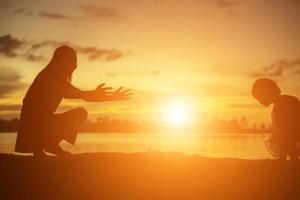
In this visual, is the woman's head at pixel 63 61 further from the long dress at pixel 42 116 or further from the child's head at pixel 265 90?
the child's head at pixel 265 90

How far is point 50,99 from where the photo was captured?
8188mm

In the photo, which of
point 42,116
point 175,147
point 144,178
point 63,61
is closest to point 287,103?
point 144,178

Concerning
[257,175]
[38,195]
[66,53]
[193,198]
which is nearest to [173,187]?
[193,198]

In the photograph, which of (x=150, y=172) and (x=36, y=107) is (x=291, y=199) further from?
(x=36, y=107)

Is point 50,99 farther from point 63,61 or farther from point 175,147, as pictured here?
point 175,147

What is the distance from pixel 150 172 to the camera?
712 centimetres

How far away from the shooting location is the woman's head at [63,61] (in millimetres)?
8109

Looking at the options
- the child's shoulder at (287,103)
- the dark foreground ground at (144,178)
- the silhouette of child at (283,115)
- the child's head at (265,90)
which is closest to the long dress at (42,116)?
the dark foreground ground at (144,178)

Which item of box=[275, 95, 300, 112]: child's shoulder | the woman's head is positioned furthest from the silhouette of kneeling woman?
box=[275, 95, 300, 112]: child's shoulder

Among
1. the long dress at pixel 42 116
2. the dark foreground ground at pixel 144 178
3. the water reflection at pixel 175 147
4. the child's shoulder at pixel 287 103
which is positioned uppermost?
the water reflection at pixel 175 147

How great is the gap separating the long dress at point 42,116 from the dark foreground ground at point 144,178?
0.35 m

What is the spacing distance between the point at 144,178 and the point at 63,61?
2443 mm

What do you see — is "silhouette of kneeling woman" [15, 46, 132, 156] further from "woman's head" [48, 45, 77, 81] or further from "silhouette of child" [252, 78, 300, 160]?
"silhouette of child" [252, 78, 300, 160]

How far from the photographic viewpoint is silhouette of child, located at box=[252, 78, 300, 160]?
8211mm
